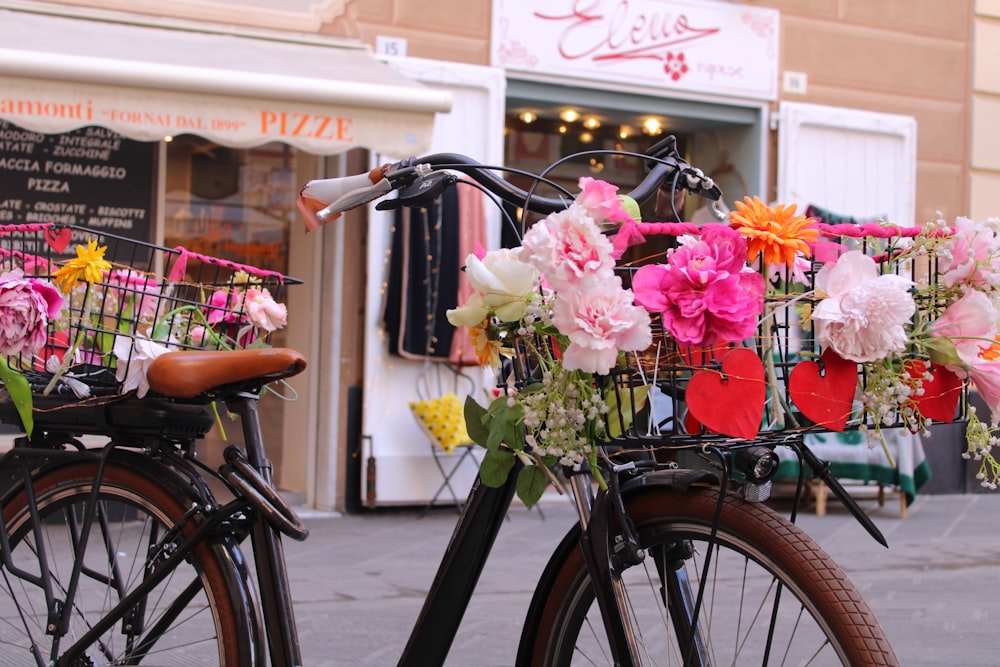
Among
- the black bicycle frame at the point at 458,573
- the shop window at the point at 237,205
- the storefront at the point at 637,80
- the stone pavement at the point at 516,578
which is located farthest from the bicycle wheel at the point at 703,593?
the storefront at the point at 637,80

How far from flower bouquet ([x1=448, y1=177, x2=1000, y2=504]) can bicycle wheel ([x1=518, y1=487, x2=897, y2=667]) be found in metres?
0.14

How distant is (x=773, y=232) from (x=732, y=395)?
0.25m

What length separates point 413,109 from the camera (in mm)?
6316

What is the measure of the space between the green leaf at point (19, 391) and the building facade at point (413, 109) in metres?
3.48

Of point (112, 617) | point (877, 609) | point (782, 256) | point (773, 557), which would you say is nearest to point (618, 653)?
point (773, 557)

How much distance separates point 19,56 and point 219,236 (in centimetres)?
205

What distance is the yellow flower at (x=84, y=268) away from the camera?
261 centimetres

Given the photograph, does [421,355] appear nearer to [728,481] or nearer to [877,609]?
[877,609]

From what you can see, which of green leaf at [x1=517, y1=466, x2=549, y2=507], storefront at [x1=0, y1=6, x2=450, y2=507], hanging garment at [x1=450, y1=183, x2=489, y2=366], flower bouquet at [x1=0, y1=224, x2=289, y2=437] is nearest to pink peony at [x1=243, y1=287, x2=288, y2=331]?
Answer: flower bouquet at [x1=0, y1=224, x2=289, y2=437]

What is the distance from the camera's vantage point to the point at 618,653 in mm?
2031

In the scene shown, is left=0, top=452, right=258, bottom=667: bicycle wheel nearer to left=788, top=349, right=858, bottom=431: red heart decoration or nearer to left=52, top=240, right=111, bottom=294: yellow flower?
left=52, top=240, right=111, bottom=294: yellow flower

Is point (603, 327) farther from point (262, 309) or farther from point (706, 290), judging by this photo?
point (262, 309)

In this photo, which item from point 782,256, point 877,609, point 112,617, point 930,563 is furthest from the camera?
point 930,563

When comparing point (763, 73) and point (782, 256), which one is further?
point (763, 73)
